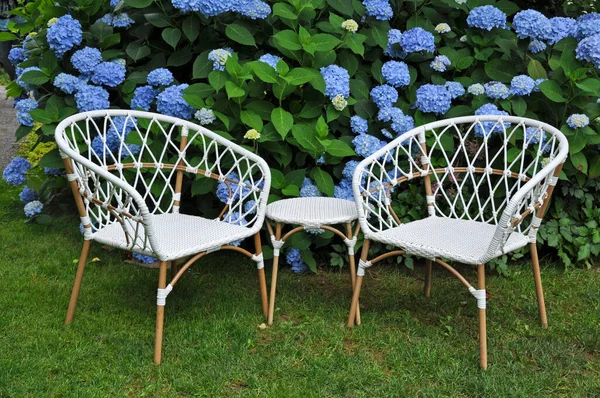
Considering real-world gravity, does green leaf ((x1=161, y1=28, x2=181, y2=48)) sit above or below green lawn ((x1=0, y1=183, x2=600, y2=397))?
above

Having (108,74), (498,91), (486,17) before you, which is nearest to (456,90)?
(498,91)

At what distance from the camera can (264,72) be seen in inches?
125

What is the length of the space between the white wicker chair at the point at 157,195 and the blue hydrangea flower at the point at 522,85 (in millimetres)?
1322

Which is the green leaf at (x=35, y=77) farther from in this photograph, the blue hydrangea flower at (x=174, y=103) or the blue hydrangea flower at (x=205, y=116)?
the blue hydrangea flower at (x=205, y=116)

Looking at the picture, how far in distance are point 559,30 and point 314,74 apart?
127cm

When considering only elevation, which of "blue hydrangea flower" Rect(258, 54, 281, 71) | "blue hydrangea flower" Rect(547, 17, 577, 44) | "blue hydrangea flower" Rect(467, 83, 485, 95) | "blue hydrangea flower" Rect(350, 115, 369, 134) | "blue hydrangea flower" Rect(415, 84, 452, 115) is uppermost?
"blue hydrangea flower" Rect(547, 17, 577, 44)

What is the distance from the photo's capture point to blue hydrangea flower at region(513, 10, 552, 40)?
3410 mm

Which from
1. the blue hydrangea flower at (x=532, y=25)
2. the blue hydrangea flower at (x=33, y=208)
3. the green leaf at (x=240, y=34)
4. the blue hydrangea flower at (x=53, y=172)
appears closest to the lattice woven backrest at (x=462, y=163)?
the blue hydrangea flower at (x=532, y=25)

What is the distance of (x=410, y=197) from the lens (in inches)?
138

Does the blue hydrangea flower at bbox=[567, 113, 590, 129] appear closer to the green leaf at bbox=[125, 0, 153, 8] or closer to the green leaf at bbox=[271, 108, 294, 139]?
the green leaf at bbox=[271, 108, 294, 139]

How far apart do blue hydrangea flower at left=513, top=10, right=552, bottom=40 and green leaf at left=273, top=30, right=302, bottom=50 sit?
1.11 m

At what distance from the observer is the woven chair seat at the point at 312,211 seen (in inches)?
108

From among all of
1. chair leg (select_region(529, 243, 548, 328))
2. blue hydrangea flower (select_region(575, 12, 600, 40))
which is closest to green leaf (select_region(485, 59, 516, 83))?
blue hydrangea flower (select_region(575, 12, 600, 40))

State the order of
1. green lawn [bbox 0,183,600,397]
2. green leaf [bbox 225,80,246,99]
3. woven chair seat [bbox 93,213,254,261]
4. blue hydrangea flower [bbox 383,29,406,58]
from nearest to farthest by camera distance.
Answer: green lawn [bbox 0,183,600,397] → woven chair seat [bbox 93,213,254,261] → green leaf [bbox 225,80,246,99] → blue hydrangea flower [bbox 383,29,406,58]
